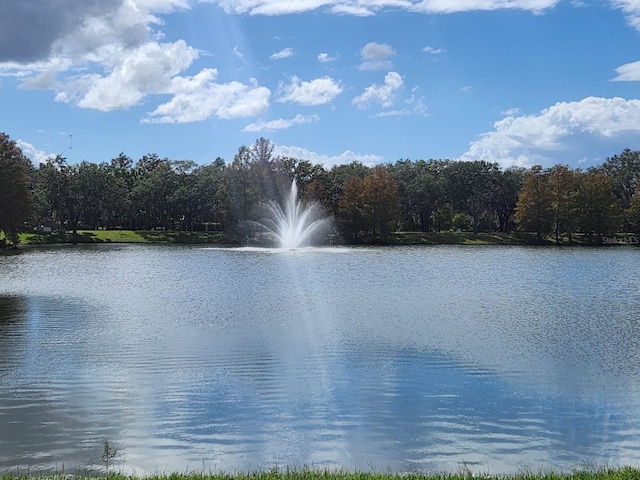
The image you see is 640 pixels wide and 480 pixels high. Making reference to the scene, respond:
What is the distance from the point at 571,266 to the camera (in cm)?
5003

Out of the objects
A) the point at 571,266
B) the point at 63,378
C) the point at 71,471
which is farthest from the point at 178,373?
the point at 571,266

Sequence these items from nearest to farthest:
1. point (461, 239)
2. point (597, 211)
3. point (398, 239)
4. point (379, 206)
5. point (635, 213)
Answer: point (379, 206) < point (597, 211) < point (635, 213) < point (398, 239) < point (461, 239)

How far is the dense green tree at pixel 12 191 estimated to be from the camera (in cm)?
6688

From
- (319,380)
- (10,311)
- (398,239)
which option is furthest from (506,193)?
(319,380)

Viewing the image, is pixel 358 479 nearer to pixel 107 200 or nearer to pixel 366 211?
pixel 366 211

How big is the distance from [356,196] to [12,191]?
46261 mm

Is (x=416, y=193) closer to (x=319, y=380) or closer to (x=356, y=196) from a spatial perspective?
(x=356, y=196)

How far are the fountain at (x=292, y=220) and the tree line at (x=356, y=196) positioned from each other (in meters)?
1.61

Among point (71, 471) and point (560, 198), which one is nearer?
point (71, 471)

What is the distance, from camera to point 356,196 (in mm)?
95125

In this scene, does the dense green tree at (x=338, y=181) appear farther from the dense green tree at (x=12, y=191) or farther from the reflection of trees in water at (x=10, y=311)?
the reflection of trees in water at (x=10, y=311)

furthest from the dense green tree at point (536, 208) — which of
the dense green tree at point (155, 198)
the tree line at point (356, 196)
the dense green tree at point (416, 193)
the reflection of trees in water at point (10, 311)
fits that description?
the reflection of trees in water at point (10, 311)

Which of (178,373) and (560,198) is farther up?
(560,198)

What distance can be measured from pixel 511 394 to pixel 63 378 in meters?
9.61
